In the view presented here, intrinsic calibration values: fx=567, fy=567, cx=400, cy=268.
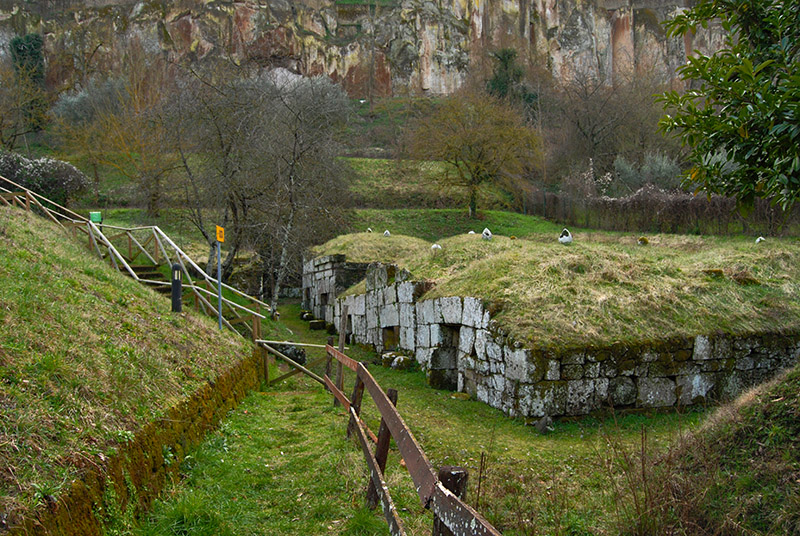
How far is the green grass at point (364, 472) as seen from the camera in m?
4.33

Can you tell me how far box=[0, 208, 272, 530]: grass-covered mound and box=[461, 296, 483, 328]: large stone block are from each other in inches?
152

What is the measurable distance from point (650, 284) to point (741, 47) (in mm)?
5572

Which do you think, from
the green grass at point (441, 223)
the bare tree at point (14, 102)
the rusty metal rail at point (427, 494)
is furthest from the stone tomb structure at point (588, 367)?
the bare tree at point (14, 102)

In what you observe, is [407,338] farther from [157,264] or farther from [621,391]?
[157,264]

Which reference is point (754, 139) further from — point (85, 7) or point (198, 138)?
point (85, 7)

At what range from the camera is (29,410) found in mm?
3447

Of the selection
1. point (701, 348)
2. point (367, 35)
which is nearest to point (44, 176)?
point (701, 348)

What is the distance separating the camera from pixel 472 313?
9.47 meters

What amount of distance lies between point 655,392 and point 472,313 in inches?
117

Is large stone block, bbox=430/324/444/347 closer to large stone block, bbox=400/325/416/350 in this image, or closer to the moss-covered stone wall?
large stone block, bbox=400/325/416/350

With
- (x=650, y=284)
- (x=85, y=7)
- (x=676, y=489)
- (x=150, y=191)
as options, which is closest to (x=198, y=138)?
(x=150, y=191)

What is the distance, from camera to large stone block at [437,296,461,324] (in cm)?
996

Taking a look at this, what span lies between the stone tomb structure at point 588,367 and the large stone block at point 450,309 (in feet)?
0.06

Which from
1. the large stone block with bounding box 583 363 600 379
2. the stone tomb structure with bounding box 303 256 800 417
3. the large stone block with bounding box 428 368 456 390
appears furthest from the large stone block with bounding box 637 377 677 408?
the large stone block with bounding box 428 368 456 390
